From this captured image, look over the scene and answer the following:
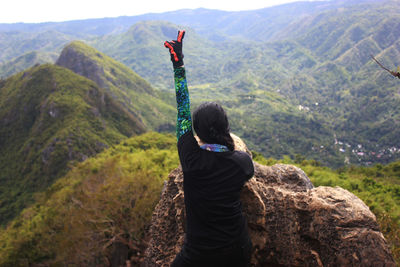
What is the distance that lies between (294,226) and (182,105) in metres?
3.21

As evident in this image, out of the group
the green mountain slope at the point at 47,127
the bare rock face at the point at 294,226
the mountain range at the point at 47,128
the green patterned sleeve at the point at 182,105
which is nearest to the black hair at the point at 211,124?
the green patterned sleeve at the point at 182,105

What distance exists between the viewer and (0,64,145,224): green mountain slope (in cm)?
5297

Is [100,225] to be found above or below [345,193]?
below

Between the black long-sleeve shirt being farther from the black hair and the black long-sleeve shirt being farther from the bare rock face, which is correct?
the bare rock face

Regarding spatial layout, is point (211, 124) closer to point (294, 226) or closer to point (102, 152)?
point (294, 226)

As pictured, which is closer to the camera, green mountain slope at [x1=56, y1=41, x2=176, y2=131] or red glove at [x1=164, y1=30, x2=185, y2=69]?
red glove at [x1=164, y1=30, x2=185, y2=69]

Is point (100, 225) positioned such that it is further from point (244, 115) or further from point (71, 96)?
point (244, 115)

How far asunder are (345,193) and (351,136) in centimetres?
19152

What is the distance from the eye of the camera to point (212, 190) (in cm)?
279

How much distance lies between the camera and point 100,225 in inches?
501

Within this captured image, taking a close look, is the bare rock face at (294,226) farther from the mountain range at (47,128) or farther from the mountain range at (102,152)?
the mountain range at (47,128)

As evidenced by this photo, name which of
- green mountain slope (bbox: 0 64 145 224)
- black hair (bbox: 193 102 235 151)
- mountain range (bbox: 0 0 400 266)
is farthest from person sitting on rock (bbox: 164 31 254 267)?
green mountain slope (bbox: 0 64 145 224)

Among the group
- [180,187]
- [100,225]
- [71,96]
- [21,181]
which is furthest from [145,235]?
[71,96]

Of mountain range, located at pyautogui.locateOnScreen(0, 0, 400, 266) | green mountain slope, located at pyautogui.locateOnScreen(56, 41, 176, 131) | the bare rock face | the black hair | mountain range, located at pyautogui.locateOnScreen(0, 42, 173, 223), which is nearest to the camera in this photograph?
the black hair
